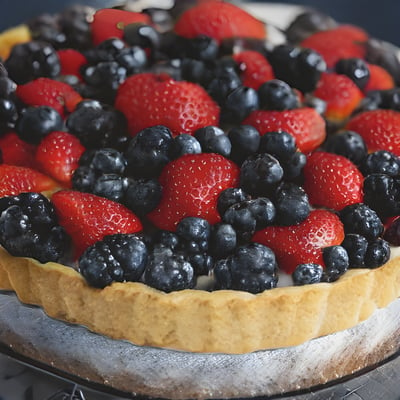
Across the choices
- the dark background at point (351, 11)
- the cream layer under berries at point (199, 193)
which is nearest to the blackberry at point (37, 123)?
the cream layer under berries at point (199, 193)

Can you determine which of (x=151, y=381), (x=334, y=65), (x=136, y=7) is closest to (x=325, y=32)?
(x=334, y=65)

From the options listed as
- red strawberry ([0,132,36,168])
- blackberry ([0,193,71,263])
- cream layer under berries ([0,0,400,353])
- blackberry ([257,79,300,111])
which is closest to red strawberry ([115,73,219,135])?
cream layer under berries ([0,0,400,353])

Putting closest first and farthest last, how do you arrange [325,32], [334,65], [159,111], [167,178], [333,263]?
[333,263] → [167,178] → [159,111] → [334,65] → [325,32]

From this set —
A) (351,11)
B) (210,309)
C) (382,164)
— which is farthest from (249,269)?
(351,11)

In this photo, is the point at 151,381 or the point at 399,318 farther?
the point at 399,318

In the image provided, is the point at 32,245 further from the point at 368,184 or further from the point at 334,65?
the point at 334,65

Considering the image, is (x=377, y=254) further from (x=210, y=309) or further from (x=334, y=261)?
(x=210, y=309)

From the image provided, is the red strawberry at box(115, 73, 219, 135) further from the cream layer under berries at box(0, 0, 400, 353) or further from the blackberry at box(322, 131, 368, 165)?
the blackberry at box(322, 131, 368, 165)
